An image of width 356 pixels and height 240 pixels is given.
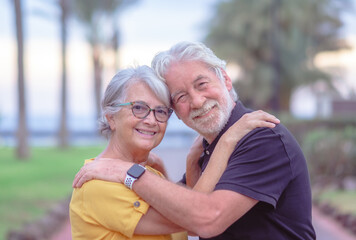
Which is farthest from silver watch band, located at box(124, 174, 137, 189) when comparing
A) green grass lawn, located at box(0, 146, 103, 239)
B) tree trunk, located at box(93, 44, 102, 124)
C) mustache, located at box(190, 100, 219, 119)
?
tree trunk, located at box(93, 44, 102, 124)

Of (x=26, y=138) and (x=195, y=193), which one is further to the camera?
(x=26, y=138)

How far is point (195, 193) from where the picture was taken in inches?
99.6

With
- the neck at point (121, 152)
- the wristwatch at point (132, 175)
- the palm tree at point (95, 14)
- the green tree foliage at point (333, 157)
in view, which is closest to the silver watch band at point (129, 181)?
the wristwatch at point (132, 175)

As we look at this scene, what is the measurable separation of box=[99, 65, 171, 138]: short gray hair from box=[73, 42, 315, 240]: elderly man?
99 mm

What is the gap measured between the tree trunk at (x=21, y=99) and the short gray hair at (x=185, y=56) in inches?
657

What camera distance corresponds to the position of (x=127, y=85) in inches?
110

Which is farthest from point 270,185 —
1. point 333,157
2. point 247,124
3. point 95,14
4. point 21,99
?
point 95,14

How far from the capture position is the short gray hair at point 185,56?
9.66 feet

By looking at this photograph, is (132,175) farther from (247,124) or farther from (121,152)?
(247,124)

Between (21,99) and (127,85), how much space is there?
58.1 feet

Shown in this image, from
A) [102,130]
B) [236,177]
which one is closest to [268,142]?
[236,177]

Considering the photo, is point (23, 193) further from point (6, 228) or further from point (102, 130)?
point (102, 130)

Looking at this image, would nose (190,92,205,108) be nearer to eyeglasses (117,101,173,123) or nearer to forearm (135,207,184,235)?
eyeglasses (117,101,173,123)

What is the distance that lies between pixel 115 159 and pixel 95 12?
34.6 metres
